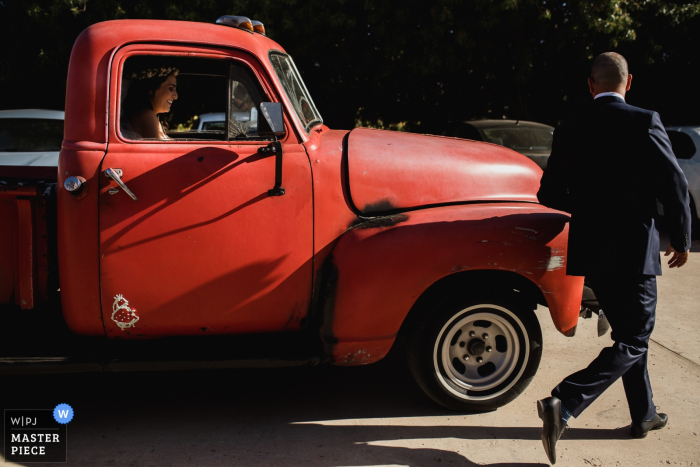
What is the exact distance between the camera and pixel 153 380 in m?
3.89

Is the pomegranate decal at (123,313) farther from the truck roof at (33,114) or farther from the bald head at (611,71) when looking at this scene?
the truck roof at (33,114)

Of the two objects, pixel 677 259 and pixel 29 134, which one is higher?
pixel 677 259

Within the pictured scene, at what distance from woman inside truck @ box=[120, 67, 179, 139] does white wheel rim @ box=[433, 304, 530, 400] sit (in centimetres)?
197

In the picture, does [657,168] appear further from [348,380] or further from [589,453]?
[348,380]

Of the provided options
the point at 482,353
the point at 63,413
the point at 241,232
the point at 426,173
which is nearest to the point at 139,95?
the point at 241,232

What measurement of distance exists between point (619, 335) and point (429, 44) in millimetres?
9260

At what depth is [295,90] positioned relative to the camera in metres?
3.49

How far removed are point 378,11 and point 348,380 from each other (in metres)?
8.94

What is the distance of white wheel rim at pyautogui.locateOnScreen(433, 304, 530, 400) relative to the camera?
329cm

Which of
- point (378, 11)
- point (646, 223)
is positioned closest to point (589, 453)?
point (646, 223)

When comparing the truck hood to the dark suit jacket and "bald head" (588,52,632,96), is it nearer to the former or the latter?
the dark suit jacket

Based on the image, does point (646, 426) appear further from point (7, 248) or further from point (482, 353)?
point (7, 248)

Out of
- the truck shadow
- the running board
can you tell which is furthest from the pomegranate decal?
the truck shadow

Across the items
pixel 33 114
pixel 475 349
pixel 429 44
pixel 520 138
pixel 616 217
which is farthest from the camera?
pixel 429 44
